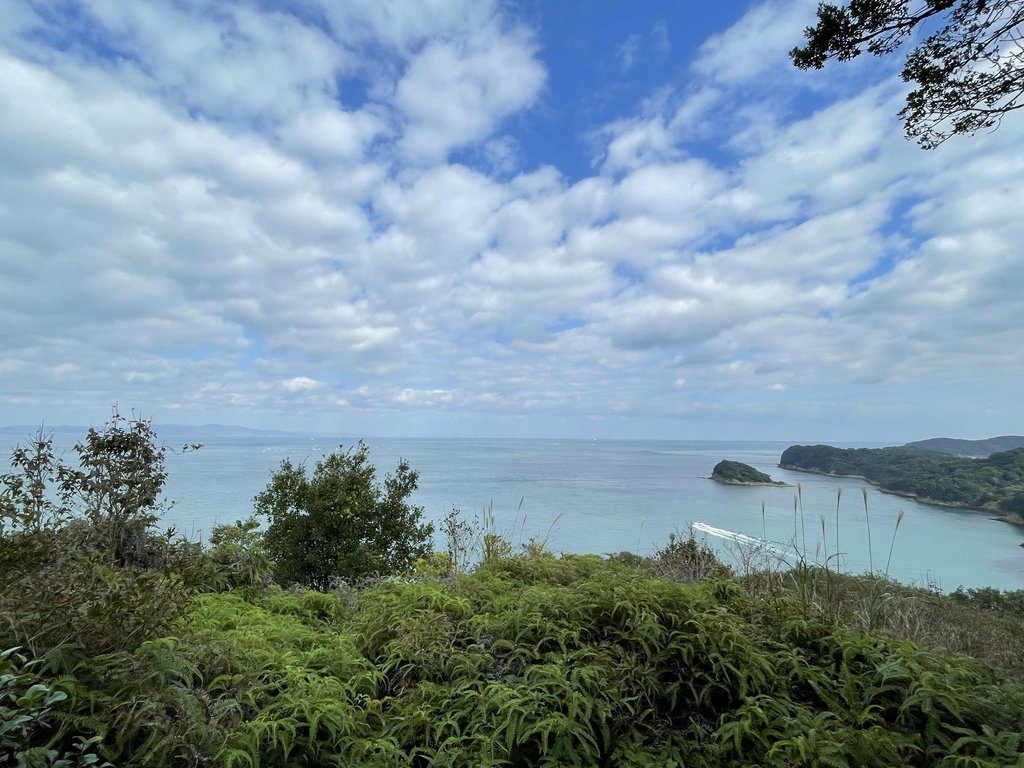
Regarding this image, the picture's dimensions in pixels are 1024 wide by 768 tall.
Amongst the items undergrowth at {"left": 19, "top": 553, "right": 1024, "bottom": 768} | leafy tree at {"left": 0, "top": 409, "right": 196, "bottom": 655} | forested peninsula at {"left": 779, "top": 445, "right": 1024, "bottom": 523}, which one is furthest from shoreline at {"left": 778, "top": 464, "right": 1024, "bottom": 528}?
leafy tree at {"left": 0, "top": 409, "right": 196, "bottom": 655}

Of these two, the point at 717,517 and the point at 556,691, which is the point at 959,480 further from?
the point at 556,691

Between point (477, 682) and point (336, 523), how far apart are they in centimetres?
1035

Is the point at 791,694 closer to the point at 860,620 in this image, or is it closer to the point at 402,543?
the point at 860,620

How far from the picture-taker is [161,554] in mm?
4742

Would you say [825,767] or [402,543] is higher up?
[825,767]

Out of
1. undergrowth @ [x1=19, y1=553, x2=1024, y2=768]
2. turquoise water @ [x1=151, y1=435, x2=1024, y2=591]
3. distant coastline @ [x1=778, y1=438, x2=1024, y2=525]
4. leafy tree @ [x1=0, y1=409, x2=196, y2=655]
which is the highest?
leafy tree @ [x1=0, y1=409, x2=196, y2=655]

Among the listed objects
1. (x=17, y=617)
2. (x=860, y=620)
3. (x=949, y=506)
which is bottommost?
(x=949, y=506)

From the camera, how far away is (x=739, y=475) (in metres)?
52.1

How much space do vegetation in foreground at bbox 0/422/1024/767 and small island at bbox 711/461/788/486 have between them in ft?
154

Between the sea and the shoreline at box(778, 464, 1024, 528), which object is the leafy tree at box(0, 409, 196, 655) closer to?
the sea

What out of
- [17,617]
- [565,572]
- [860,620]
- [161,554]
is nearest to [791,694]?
[860,620]

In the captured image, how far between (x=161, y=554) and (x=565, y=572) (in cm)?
357

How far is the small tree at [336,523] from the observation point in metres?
→ 11.9

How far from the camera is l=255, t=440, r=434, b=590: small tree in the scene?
39.1 ft
